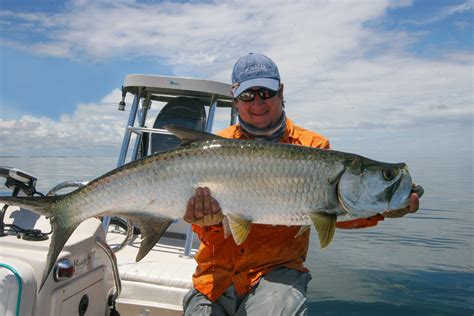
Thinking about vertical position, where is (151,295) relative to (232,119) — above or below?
below

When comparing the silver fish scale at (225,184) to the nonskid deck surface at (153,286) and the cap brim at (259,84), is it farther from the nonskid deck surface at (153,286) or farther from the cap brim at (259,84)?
the nonskid deck surface at (153,286)

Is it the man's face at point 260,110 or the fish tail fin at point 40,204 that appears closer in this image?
the fish tail fin at point 40,204

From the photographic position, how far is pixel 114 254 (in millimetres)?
3844

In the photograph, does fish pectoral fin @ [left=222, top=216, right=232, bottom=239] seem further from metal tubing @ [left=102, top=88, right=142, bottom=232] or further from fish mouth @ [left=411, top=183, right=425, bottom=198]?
metal tubing @ [left=102, top=88, right=142, bottom=232]

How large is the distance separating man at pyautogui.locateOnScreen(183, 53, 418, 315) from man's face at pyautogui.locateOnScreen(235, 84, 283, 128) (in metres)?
0.01

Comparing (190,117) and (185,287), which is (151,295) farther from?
(190,117)

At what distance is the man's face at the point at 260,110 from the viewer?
3.75 m

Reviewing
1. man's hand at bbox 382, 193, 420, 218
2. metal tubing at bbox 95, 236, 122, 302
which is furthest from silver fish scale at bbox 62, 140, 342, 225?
metal tubing at bbox 95, 236, 122, 302

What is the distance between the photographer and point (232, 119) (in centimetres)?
697

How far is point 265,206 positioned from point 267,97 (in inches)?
45.7

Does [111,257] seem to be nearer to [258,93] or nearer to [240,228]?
[240,228]

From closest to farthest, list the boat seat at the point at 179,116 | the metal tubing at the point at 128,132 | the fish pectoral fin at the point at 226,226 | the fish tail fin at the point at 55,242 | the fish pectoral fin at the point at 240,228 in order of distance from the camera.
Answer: the fish tail fin at the point at 55,242 → the fish pectoral fin at the point at 240,228 → the fish pectoral fin at the point at 226,226 → the metal tubing at the point at 128,132 → the boat seat at the point at 179,116

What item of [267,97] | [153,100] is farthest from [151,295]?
[153,100]

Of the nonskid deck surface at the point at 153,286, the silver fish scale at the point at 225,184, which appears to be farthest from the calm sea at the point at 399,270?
the silver fish scale at the point at 225,184
